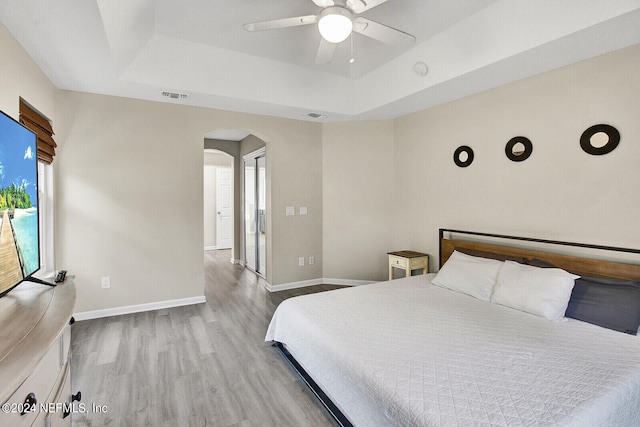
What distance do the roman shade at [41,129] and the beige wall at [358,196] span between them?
9.86 ft

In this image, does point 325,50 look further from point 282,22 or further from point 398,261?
point 398,261

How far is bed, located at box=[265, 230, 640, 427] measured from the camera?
1389 millimetres

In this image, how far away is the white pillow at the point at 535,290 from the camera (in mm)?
2281

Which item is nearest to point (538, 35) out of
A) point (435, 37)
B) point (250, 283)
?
point (435, 37)

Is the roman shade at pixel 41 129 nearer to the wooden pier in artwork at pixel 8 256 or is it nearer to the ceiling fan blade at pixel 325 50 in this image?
the wooden pier in artwork at pixel 8 256

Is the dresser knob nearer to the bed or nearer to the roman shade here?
the bed

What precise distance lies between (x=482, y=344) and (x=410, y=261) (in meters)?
1.92

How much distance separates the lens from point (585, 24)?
2045 mm

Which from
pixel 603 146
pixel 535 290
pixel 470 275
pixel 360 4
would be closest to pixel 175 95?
pixel 360 4

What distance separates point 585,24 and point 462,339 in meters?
2.11

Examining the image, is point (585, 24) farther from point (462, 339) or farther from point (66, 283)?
point (66, 283)

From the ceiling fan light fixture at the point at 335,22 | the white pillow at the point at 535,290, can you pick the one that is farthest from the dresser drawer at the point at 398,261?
the ceiling fan light fixture at the point at 335,22

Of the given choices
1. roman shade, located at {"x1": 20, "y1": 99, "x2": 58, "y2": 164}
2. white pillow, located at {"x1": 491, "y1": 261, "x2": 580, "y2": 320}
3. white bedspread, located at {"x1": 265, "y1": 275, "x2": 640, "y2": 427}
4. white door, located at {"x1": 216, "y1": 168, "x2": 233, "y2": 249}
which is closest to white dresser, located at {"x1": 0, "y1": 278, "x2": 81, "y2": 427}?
white bedspread, located at {"x1": 265, "y1": 275, "x2": 640, "y2": 427}

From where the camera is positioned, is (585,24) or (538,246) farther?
(538,246)
